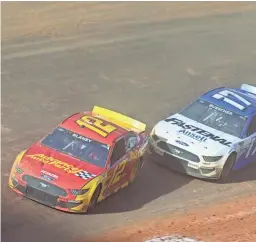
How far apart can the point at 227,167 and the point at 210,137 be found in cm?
76

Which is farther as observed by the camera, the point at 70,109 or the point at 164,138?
the point at 70,109

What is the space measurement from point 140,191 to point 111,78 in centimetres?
783

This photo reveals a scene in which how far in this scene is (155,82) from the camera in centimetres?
2428

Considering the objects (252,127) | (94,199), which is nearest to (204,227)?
(94,199)

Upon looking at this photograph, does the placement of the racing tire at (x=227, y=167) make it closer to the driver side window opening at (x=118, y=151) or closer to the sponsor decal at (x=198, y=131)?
the sponsor decal at (x=198, y=131)

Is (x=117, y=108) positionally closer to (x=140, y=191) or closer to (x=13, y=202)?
(x=140, y=191)

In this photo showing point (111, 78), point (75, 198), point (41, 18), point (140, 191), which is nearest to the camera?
point (75, 198)

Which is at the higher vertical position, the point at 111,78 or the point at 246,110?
the point at 246,110

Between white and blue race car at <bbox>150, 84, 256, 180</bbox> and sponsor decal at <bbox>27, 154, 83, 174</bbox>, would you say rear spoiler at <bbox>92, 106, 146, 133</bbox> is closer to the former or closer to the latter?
white and blue race car at <bbox>150, 84, 256, 180</bbox>

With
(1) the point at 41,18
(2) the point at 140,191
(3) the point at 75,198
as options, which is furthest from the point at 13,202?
(1) the point at 41,18

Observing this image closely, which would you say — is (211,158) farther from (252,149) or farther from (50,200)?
(50,200)

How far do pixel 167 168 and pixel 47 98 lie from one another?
536 cm

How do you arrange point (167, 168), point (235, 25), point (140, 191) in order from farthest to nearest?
point (235, 25) → point (167, 168) → point (140, 191)

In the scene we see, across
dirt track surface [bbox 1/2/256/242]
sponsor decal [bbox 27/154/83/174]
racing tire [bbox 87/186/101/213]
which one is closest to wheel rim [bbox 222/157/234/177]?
dirt track surface [bbox 1/2/256/242]
